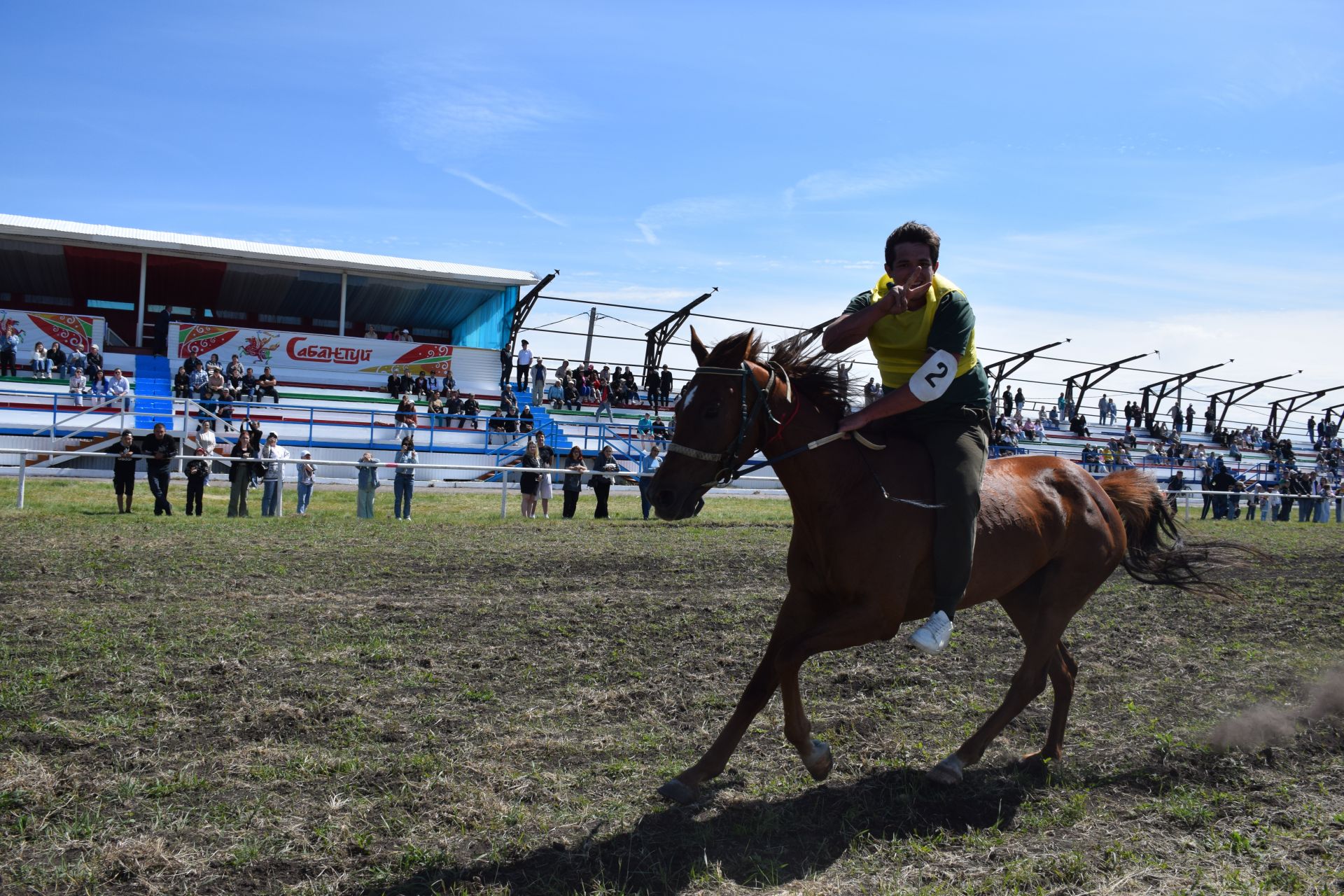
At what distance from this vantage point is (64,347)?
31750 millimetres

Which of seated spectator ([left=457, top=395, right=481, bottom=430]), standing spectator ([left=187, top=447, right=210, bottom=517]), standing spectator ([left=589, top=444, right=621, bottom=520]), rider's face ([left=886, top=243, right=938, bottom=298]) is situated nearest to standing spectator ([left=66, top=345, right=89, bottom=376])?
seated spectator ([left=457, top=395, right=481, bottom=430])

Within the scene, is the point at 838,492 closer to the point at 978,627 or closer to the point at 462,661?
the point at 462,661

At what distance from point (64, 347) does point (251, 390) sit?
23.5ft

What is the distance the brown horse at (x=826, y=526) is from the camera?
4703 millimetres

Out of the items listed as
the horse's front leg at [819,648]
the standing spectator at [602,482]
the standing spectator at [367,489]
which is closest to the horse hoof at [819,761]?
the horse's front leg at [819,648]

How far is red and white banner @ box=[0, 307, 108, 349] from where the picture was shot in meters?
31.1

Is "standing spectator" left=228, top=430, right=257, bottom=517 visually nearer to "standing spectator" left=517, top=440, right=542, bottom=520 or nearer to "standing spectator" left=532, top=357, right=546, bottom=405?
"standing spectator" left=517, top=440, right=542, bottom=520

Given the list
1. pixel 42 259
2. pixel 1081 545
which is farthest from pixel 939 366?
pixel 42 259

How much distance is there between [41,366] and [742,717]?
31.5 m

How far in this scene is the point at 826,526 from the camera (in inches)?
193

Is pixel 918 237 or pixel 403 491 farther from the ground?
pixel 918 237

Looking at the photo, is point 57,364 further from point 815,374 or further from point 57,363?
point 815,374

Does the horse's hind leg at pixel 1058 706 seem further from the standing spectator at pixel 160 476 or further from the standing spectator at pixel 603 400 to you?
the standing spectator at pixel 603 400

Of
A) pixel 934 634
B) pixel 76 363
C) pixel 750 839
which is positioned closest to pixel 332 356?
pixel 76 363
